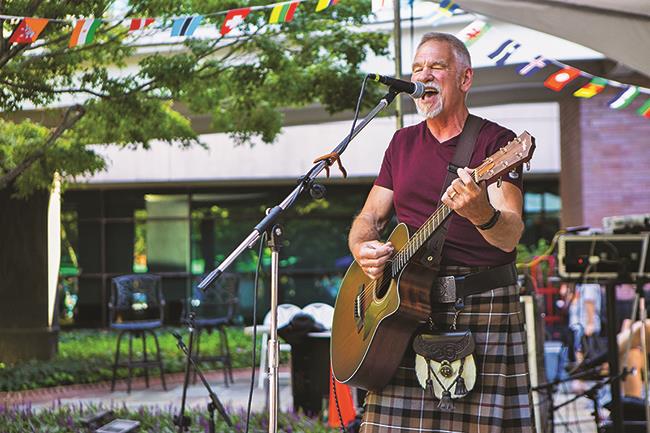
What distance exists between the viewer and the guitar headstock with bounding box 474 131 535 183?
234 centimetres

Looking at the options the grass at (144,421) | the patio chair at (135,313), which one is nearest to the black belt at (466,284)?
the grass at (144,421)

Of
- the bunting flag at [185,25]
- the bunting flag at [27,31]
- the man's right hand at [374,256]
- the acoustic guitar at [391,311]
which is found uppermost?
the bunting flag at [27,31]

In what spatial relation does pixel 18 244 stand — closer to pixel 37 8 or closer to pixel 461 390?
pixel 37 8

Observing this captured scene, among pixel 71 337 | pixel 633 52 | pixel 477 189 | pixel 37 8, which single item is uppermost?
pixel 37 8

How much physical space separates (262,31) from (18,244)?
330 centimetres

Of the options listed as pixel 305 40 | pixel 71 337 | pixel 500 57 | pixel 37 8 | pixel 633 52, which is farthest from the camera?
pixel 71 337

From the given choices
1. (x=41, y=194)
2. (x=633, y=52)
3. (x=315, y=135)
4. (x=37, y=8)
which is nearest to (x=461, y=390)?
(x=633, y=52)

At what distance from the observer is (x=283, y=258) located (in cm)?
1659

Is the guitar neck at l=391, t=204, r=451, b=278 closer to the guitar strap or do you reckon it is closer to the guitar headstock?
the guitar strap

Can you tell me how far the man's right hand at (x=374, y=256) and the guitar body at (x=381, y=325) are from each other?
6cm

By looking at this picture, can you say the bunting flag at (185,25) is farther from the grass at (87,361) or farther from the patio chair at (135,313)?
the patio chair at (135,313)

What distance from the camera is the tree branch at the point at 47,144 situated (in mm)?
6625

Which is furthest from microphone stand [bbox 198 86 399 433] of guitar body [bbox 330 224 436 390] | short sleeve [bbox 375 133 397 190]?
guitar body [bbox 330 224 436 390]

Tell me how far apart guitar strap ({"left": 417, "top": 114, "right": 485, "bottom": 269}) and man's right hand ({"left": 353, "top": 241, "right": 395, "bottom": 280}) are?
0.13 metres
